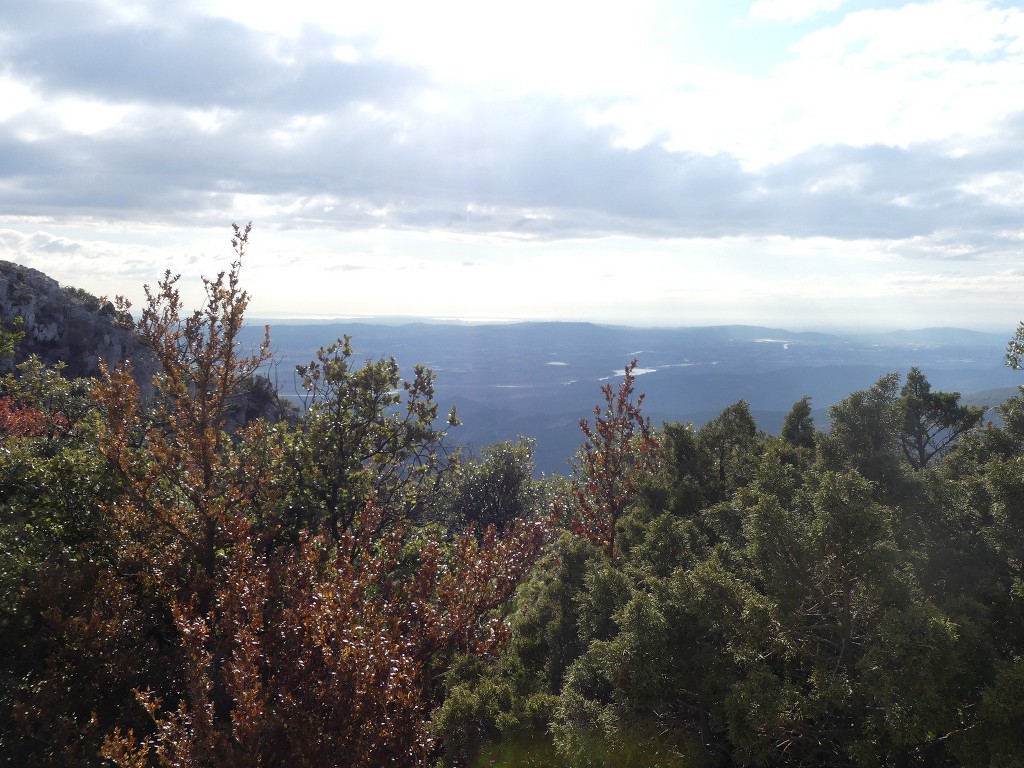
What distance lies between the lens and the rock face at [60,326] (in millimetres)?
47106

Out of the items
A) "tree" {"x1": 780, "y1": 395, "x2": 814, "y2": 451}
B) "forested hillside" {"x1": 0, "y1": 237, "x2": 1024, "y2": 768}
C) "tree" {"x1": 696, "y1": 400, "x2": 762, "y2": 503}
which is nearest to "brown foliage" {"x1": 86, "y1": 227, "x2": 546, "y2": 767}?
"forested hillside" {"x1": 0, "y1": 237, "x2": 1024, "y2": 768}

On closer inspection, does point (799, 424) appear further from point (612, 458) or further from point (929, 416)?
point (612, 458)

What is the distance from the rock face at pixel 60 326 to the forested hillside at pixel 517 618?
43647mm

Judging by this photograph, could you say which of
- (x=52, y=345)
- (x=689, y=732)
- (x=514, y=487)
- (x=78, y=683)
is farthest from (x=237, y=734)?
(x=52, y=345)

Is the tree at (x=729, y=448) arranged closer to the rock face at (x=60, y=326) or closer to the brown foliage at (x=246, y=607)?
the brown foliage at (x=246, y=607)

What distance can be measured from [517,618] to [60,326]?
57098mm

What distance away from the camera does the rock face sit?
47106 millimetres

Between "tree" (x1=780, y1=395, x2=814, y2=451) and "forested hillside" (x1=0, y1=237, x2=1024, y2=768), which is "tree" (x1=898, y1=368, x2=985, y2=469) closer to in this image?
"tree" (x1=780, y1=395, x2=814, y2=451)

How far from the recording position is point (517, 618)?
884 centimetres

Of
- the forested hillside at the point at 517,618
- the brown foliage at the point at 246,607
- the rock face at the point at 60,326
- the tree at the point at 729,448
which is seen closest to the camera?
the forested hillside at the point at 517,618

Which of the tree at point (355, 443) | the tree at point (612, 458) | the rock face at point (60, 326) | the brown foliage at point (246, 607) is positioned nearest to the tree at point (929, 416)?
the tree at point (612, 458)

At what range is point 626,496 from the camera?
1319cm

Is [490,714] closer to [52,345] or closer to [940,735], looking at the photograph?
[940,735]

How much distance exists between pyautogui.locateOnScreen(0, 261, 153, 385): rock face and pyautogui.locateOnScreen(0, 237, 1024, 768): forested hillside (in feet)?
143
